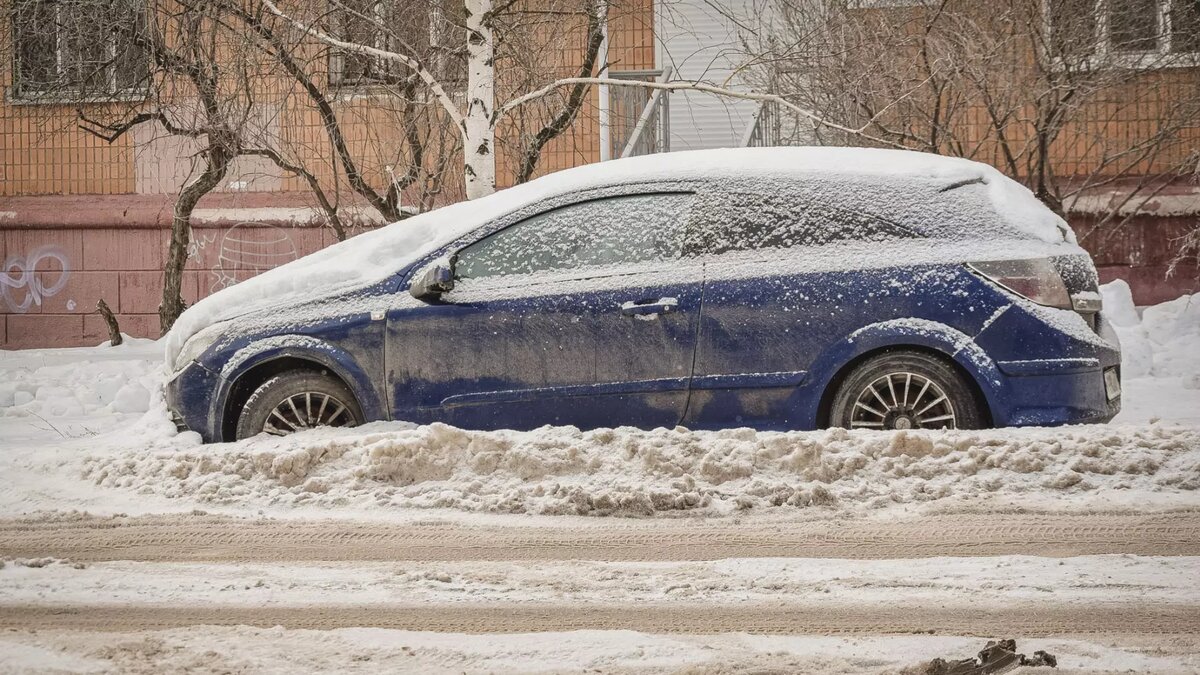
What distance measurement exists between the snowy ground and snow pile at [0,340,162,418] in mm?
2552

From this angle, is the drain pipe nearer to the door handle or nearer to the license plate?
the door handle

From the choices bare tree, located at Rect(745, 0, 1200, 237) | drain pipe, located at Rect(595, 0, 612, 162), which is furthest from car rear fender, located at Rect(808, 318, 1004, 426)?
drain pipe, located at Rect(595, 0, 612, 162)

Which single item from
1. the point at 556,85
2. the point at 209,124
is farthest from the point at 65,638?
the point at 209,124

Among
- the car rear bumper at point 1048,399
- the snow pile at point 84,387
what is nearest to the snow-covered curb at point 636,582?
the car rear bumper at point 1048,399

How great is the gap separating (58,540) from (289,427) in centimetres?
150

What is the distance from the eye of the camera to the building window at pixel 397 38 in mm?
9695

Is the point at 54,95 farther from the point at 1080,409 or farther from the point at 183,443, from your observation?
the point at 1080,409

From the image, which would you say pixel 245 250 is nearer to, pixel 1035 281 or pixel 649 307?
→ pixel 649 307

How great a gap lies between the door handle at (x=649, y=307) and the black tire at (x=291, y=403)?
1.50 meters

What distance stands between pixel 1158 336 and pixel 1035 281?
547 cm

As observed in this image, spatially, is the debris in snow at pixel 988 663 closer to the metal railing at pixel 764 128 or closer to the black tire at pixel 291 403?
the black tire at pixel 291 403

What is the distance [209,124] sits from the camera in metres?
10.4

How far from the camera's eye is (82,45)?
9.28 metres

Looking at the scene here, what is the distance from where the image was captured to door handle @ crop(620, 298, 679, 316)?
6168 millimetres
